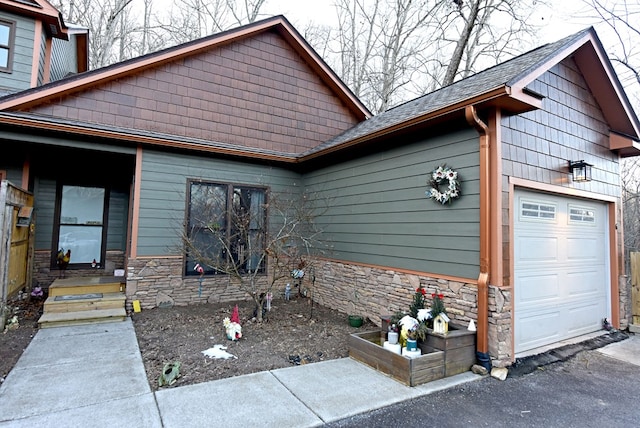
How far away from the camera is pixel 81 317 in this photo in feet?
17.7

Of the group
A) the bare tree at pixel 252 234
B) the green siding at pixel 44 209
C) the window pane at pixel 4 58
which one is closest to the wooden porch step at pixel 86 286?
the green siding at pixel 44 209

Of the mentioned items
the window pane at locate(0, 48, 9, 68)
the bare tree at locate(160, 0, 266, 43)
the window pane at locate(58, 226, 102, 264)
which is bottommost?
the window pane at locate(58, 226, 102, 264)

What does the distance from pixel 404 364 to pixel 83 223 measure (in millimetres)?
7368

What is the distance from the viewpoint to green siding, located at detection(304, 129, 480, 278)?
438 centimetres

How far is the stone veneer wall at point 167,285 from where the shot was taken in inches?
245

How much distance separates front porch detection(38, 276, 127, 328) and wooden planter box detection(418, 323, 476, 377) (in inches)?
189

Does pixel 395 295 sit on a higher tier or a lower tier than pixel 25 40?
lower

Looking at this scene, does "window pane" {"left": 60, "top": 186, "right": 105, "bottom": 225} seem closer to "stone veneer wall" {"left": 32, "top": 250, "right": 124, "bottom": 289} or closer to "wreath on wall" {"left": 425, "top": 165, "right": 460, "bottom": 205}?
"stone veneer wall" {"left": 32, "top": 250, "right": 124, "bottom": 289}

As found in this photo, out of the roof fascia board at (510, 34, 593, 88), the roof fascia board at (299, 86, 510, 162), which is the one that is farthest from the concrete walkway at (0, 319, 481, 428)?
the roof fascia board at (510, 34, 593, 88)

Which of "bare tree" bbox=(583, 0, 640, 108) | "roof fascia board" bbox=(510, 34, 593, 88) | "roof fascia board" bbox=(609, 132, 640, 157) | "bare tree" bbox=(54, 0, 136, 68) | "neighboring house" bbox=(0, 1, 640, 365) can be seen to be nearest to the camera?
"roof fascia board" bbox=(510, 34, 593, 88)

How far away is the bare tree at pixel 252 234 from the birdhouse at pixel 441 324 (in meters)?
3.10

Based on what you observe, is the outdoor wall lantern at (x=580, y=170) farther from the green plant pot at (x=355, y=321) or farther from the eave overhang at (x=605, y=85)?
the green plant pot at (x=355, y=321)

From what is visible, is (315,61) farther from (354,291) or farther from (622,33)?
(622,33)

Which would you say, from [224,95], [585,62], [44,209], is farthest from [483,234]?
[44,209]
